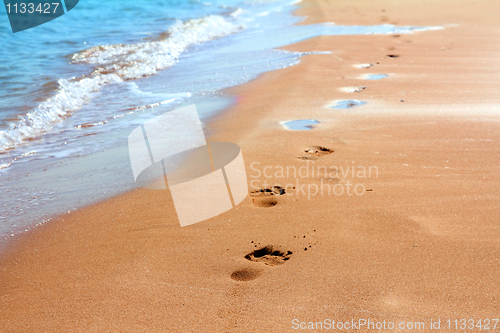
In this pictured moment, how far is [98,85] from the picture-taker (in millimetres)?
6426

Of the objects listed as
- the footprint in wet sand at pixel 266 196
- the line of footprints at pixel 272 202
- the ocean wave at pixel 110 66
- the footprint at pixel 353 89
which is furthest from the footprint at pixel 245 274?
the footprint at pixel 353 89

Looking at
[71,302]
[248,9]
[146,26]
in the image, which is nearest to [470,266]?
[71,302]

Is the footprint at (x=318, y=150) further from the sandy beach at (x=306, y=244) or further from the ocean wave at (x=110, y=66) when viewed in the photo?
the ocean wave at (x=110, y=66)

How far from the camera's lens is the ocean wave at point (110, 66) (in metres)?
4.57

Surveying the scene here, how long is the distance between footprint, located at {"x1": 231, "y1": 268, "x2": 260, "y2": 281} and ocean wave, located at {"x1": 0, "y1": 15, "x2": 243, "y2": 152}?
3241 mm

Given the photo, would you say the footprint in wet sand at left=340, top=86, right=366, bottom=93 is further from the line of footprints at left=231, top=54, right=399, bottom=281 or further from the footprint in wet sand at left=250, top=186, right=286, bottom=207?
the footprint in wet sand at left=250, top=186, right=286, bottom=207

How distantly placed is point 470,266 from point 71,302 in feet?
6.40

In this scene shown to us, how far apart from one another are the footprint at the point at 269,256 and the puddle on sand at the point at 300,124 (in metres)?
1.78

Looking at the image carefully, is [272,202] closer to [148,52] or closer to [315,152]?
[315,152]

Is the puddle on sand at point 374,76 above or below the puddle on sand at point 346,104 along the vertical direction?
above

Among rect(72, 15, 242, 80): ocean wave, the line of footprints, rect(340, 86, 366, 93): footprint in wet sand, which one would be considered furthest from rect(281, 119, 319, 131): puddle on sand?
rect(72, 15, 242, 80): ocean wave

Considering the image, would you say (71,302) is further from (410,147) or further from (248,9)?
(248,9)

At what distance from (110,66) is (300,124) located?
513 centimetres

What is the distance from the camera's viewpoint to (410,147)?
323 centimetres
